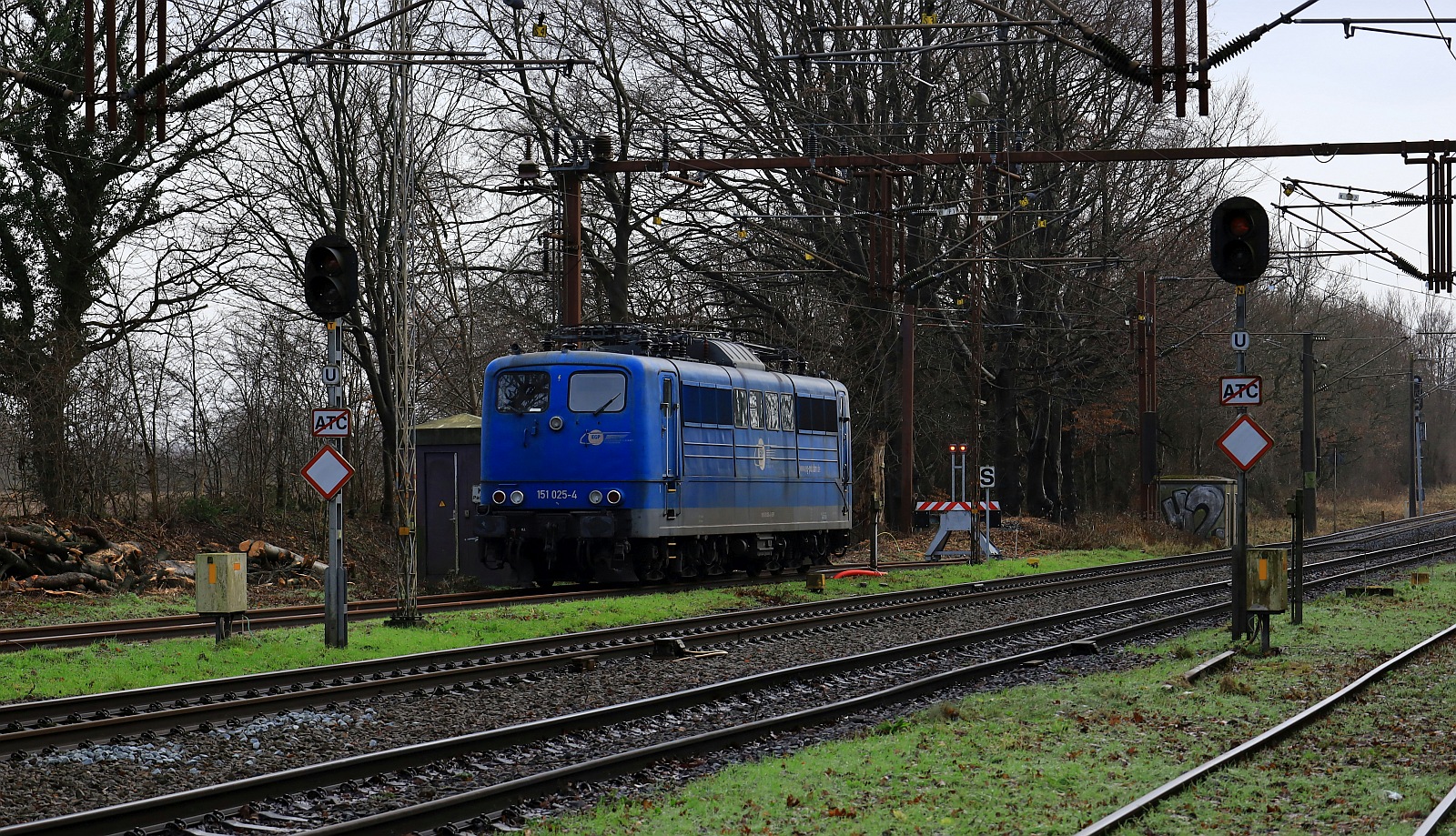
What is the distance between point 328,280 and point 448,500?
1063cm

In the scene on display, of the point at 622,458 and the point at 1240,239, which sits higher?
the point at 1240,239

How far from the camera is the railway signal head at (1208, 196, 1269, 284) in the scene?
15.3 m

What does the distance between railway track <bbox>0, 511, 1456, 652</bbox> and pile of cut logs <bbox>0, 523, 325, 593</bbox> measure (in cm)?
328

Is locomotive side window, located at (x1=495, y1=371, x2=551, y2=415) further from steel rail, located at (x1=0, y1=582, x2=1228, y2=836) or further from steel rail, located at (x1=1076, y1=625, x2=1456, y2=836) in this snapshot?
steel rail, located at (x1=1076, y1=625, x2=1456, y2=836)

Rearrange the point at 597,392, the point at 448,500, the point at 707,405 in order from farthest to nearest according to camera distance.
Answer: the point at 448,500 < the point at 707,405 < the point at 597,392

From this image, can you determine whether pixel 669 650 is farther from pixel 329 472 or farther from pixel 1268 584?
pixel 1268 584

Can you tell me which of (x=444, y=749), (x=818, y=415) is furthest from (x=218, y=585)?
(x=818, y=415)

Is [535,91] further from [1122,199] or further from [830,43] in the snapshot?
[1122,199]

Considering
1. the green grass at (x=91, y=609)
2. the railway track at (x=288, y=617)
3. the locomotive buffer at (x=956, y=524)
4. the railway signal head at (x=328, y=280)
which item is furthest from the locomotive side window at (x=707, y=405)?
the railway signal head at (x=328, y=280)

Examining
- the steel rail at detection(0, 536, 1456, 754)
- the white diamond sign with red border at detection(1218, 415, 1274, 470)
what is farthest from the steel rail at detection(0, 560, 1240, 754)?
the white diamond sign with red border at detection(1218, 415, 1274, 470)

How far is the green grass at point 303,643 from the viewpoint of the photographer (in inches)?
516

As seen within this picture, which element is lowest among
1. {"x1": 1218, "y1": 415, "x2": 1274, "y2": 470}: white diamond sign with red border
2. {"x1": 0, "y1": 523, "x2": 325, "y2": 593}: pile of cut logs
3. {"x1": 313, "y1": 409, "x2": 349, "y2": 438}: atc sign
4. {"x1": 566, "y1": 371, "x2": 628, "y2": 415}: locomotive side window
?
{"x1": 0, "y1": 523, "x2": 325, "y2": 593}: pile of cut logs

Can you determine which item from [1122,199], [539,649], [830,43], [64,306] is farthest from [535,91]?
[539,649]

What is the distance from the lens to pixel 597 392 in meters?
23.0
